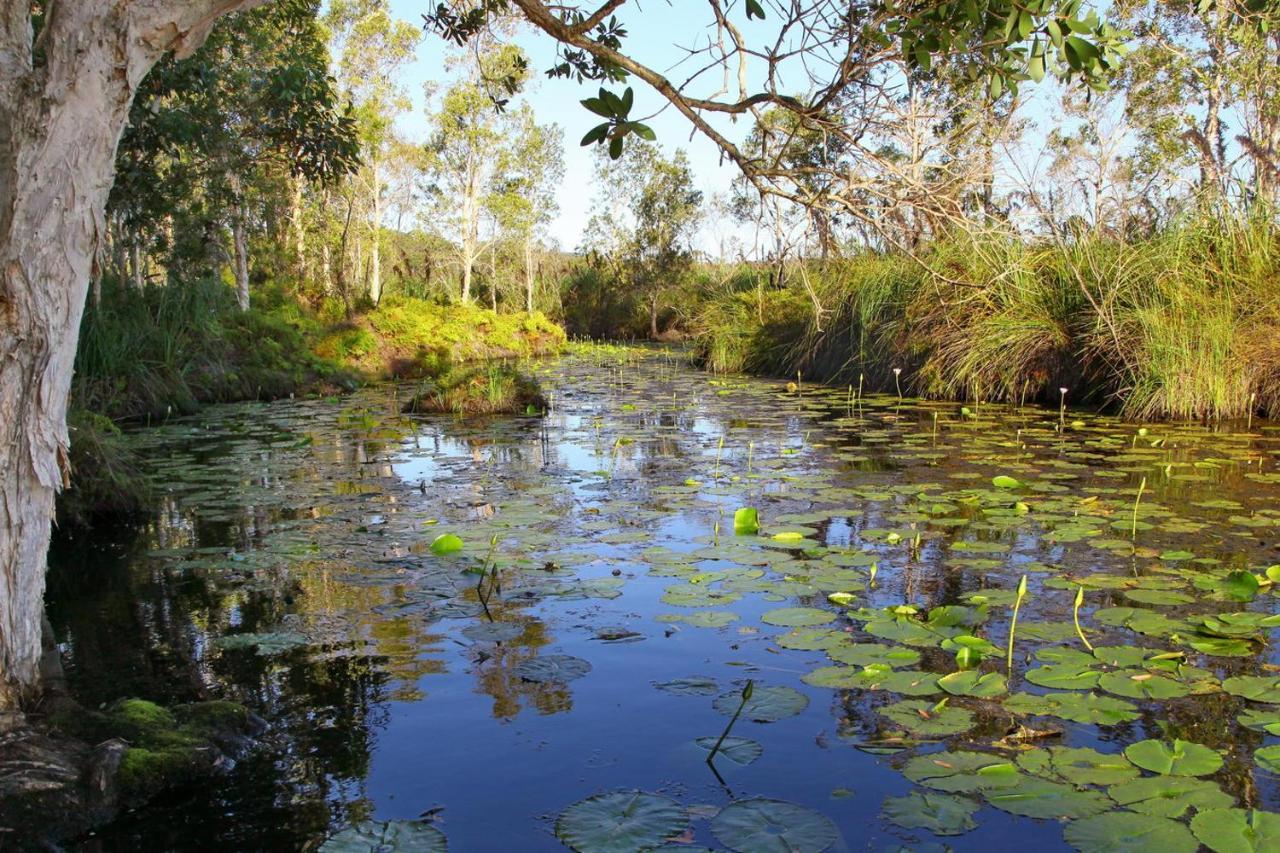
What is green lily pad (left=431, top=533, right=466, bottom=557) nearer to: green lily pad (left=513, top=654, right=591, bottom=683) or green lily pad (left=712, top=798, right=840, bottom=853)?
green lily pad (left=513, top=654, right=591, bottom=683)

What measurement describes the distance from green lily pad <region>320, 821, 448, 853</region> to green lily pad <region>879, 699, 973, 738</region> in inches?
47.4

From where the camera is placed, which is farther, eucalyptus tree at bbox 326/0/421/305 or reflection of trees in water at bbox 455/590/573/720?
eucalyptus tree at bbox 326/0/421/305

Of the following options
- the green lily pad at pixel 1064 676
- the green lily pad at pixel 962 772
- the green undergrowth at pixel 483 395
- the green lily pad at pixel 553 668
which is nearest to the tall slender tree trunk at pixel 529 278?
the green undergrowth at pixel 483 395

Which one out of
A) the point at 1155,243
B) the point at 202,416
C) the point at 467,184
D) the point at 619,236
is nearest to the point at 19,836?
the point at 202,416

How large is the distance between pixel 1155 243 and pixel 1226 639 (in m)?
7.56

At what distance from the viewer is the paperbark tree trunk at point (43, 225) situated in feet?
6.85

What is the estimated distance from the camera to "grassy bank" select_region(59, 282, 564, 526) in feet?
Result: 16.6

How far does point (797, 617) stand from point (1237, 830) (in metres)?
1.56

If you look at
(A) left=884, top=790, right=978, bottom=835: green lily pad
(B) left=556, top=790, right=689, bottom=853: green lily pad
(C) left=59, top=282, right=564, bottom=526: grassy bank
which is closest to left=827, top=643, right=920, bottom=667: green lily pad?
(A) left=884, top=790, right=978, bottom=835: green lily pad

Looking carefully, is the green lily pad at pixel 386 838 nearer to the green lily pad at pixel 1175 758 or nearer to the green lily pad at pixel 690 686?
the green lily pad at pixel 690 686

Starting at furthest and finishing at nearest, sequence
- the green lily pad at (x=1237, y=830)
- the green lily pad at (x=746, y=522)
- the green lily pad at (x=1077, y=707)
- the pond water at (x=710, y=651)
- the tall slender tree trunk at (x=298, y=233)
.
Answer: the tall slender tree trunk at (x=298, y=233) → the green lily pad at (x=746, y=522) → the green lily pad at (x=1077, y=707) → the pond water at (x=710, y=651) → the green lily pad at (x=1237, y=830)

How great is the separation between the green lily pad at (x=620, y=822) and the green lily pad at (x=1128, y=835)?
792mm

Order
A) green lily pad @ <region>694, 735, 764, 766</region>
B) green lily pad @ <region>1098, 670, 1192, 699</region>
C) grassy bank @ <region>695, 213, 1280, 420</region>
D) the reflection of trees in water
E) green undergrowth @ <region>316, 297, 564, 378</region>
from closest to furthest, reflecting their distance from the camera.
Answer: green lily pad @ <region>694, 735, 764, 766</region> → green lily pad @ <region>1098, 670, 1192, 699</region> → the reflection of trees in water → grassy bank @ <region>695, 213, 1280, 420</region> → green undergrowth @ <region>316, 297, 564, 378</region>

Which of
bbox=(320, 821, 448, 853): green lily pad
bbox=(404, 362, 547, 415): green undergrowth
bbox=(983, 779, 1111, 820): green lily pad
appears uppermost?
bbox=(404, 362, 547, 415): green undergrowth
